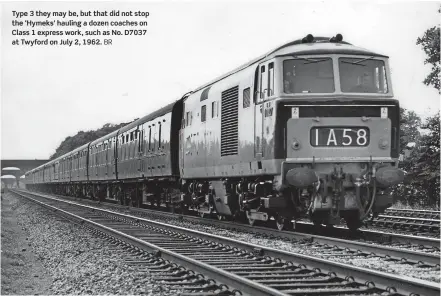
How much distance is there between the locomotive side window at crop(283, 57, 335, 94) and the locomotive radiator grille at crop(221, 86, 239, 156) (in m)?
2.16

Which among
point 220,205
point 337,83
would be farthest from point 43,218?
point 337,83

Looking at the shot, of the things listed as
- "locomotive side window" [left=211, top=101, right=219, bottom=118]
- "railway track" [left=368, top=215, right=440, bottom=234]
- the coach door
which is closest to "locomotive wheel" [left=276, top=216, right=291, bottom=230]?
"railway track" [left=368, top=215, right=440, bottom=234]

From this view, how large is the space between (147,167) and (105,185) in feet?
42.8

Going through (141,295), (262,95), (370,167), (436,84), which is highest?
(436,84)

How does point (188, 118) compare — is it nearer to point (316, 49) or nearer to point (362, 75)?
point (316, 49)

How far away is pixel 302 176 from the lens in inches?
433

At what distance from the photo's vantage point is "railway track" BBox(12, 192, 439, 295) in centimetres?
655

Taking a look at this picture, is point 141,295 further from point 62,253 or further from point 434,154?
point 434,154

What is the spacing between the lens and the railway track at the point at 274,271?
6.55 metres

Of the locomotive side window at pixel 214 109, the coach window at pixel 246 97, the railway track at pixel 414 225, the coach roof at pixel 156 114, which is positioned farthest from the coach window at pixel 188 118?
the railway track at pixel 414 225

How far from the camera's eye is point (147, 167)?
23.3 m

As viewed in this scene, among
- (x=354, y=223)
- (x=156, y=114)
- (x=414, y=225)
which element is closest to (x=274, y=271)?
(x=354, y=223)

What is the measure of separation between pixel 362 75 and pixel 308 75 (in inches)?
39.8

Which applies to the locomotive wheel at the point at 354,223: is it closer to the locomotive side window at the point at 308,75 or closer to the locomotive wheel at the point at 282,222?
the locomotive wheel at the point at 282,222
